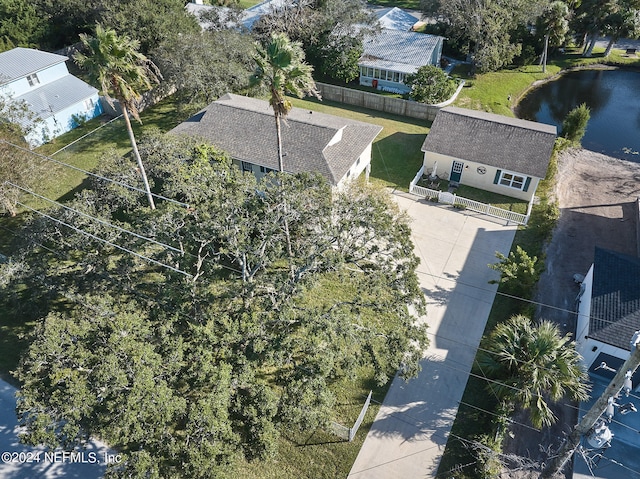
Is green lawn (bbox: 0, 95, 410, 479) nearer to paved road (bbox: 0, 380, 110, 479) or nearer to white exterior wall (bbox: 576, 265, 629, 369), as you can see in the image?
paved road (bbox: 0, 380, 110, 479)

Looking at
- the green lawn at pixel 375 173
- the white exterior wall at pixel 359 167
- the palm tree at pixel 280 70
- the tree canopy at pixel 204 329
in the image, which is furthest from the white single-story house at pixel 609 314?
the palm tree at pixel 280 70

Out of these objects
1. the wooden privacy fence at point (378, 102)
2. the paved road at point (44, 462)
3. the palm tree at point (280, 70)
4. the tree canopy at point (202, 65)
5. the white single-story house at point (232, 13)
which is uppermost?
the palm tree at point (280, 70)

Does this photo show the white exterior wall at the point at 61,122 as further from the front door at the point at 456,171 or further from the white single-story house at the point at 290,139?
the front door at the point at 456,171

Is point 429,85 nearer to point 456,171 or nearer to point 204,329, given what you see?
point 456,171

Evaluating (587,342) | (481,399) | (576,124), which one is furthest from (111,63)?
(576,124)

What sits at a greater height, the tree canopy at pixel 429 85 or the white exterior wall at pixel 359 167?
the tree canopy at pixel 429 85

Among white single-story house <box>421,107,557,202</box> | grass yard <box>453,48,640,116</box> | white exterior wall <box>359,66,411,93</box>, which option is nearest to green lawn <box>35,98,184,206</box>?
white exterior wall <box>359,66,411,93</box>

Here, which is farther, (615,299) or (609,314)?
(615,299)
